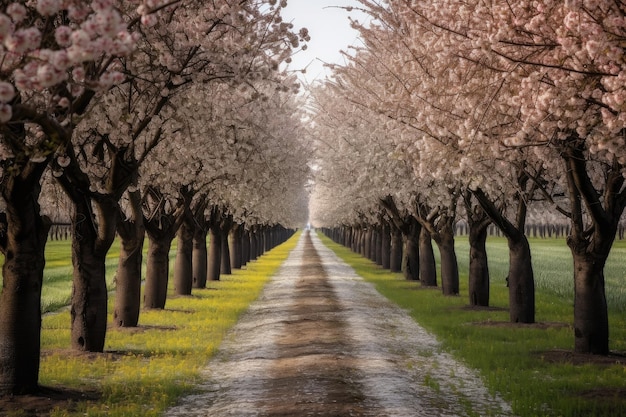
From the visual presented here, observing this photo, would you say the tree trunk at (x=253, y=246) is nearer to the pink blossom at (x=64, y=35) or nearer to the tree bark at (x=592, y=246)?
the tree bark at (x=592, y=246)

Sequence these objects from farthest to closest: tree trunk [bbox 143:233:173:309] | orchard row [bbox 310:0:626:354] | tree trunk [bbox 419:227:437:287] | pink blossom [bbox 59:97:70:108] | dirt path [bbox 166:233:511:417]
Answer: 1. tree trunk [bbox 419:227:437:287]
2. tree trunk [bbox 143:233:173:309]
3. dirt path [bbox 166:233:511:417]
4. orchard row [bbox 310:0:626:354]
5. pink blossom [bbox 59:97:70:108]

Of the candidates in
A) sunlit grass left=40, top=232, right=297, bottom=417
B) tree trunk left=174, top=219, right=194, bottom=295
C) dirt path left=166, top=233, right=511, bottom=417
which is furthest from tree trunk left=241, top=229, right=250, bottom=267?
dirt path left=166, top=233, right=511, bottom=417

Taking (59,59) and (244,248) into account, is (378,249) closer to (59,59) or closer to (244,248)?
(244,248)

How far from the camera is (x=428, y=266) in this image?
38812 millimetres

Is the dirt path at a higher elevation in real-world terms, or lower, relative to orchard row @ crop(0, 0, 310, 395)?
lower

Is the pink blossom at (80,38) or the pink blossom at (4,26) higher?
the pink blossom at (4,26)

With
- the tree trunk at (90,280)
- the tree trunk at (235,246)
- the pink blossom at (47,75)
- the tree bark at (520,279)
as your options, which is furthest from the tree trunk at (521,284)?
the tree trunk at (235,246)

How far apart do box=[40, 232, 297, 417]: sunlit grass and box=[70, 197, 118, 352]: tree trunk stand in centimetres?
54

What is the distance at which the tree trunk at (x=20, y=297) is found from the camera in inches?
508

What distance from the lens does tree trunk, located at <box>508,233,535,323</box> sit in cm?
2294

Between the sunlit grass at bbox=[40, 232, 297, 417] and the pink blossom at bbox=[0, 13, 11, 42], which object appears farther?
the sunlit grass at bbox=[40, 232, 297, 417]

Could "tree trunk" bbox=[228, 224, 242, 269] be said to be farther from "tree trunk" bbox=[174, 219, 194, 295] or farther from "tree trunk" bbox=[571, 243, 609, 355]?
"tree trunk" bbox=[571, 243, 609, 355]

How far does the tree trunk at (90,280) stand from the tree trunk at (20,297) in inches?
144

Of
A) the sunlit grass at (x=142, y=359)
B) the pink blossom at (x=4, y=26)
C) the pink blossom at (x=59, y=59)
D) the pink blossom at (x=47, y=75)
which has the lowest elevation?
the sunlit grass at (x=142, y=359)
